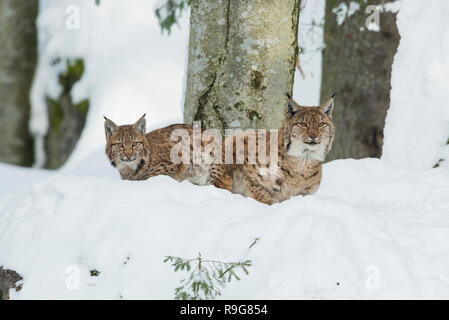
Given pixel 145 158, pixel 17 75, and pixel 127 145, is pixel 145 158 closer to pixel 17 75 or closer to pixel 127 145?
pixel 127 145

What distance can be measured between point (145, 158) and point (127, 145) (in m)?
0.21

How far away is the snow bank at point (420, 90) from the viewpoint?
622 cm

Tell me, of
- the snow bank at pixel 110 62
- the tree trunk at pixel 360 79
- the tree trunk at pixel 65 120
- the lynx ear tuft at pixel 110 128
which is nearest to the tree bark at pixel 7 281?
the lynx ear tuft at pixel 110 128

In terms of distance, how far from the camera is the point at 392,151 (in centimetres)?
654

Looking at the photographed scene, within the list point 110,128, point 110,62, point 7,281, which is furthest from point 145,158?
point 110,62

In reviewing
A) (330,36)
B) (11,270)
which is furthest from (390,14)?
(11,270)

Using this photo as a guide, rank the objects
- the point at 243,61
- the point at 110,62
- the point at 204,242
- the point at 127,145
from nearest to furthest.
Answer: the point at 204,242, the point at 127,145, the point at 243,61, the point at 110,62

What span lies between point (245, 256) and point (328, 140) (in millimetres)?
1763

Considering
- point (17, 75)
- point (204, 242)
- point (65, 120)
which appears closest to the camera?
point (204, 242)

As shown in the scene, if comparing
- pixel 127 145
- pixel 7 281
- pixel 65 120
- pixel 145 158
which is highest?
pixel 127 145

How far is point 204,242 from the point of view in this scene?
13.2 ft

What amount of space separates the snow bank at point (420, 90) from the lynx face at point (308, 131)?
1398 mm

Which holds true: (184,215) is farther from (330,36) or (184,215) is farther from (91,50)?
(91,50)

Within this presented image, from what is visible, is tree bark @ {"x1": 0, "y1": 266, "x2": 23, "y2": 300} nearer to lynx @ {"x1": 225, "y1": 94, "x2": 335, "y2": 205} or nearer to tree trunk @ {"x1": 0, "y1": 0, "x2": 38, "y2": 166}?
lynx @ {"x1": 225, "y1": 94, "x2": 335, "y2": 205}
